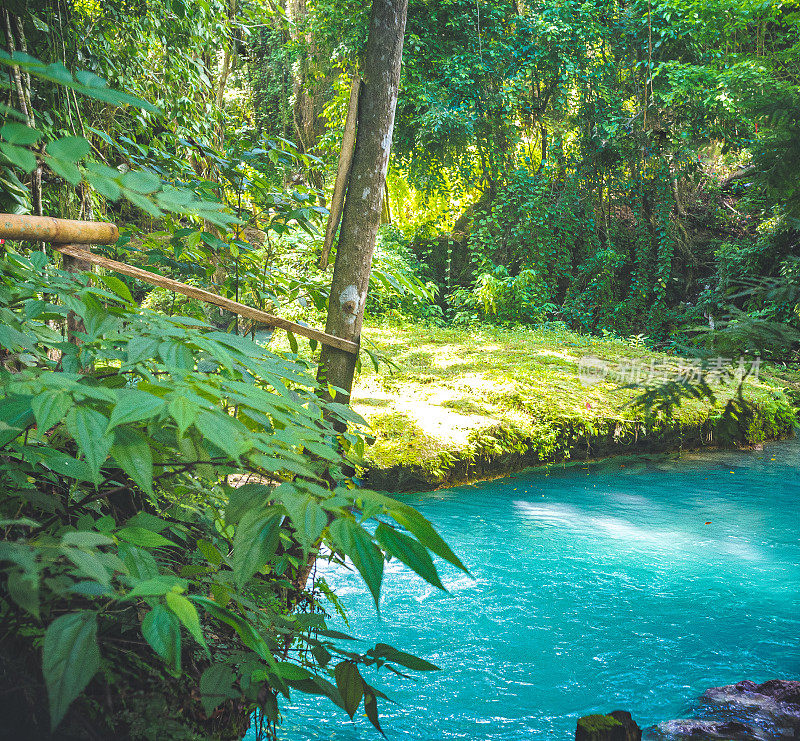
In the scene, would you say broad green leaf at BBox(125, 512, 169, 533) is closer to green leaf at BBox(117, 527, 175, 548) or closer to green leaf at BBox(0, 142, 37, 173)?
green leaf at BBox(117, 527, 175, 548)

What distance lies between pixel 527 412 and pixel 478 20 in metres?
7.69

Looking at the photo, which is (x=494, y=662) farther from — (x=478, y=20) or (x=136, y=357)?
(x=478, y=20)

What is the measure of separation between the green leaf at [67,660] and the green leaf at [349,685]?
47 centimetres

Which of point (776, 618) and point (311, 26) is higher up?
point (311, 26)

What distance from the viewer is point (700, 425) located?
236 inches

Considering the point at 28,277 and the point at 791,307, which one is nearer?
the point at 28,277

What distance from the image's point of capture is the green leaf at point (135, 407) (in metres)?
0.71

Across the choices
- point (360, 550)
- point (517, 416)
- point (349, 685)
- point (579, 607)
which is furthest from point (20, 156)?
point (517, 416)

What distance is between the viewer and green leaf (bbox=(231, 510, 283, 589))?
795mm

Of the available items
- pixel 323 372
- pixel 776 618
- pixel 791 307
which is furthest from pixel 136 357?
pixel 776 618

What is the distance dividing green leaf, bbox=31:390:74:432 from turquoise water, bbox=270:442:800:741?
208 cm

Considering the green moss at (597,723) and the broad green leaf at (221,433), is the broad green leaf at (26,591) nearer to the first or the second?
the broad green leaf at (221,433)

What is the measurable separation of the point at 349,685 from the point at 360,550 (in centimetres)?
44

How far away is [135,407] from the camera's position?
0.74 m
